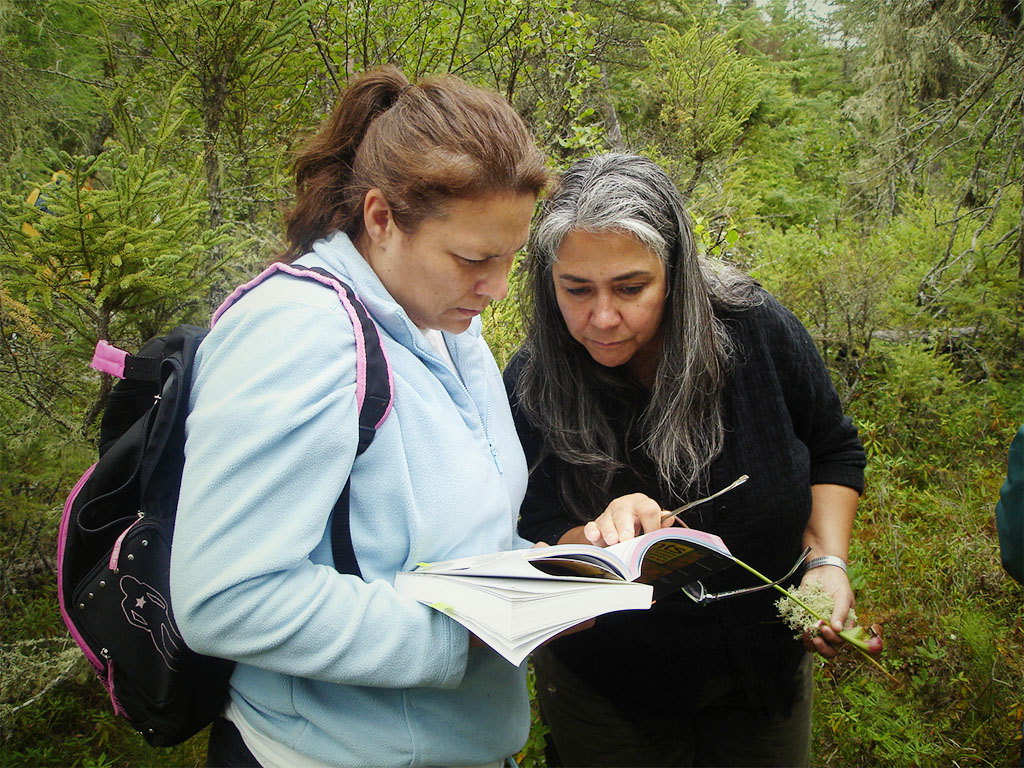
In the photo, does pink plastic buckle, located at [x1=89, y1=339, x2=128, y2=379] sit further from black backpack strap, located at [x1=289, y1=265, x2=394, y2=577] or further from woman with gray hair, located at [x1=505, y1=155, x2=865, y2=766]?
woman with gray hair, located at [x1=505, y1=155, x2=865, y2=766]

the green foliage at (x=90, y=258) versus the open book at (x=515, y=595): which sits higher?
the green foliage at (x=90, y=258)

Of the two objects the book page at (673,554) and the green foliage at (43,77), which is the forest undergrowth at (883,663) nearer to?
the book page at (673,554)

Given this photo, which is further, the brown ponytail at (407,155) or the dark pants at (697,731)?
the dark pants at (697,731)

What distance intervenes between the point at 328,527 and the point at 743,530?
114cm

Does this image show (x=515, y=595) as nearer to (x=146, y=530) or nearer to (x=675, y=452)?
(x=146, y=530)

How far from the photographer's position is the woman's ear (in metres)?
1.33

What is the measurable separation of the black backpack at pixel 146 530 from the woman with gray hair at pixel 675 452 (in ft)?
2.62

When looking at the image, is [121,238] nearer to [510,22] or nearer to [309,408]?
[309,408]

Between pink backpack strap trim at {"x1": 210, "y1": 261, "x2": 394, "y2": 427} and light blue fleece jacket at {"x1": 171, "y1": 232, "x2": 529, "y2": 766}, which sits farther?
pink backpack strap trim at {"x1": 210, "y1": 261, "x2": 394, "y2": 427}

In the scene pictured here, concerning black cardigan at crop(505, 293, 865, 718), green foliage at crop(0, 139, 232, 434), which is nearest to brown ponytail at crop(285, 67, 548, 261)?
black cardigan at crop(505, 293, 865, 718)

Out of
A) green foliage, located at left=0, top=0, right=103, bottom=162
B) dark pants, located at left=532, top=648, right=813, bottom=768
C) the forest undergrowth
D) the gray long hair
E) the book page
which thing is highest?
green foliage, located at left=0, top=0, right=103, bottom=162

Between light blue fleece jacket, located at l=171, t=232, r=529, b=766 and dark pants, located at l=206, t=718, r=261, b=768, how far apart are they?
0.25 feet

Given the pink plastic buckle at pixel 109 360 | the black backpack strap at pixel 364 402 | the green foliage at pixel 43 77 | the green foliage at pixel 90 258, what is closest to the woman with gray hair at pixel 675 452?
the black backpack strap at pixel 364 402

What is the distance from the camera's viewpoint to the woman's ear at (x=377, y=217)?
1.33m
